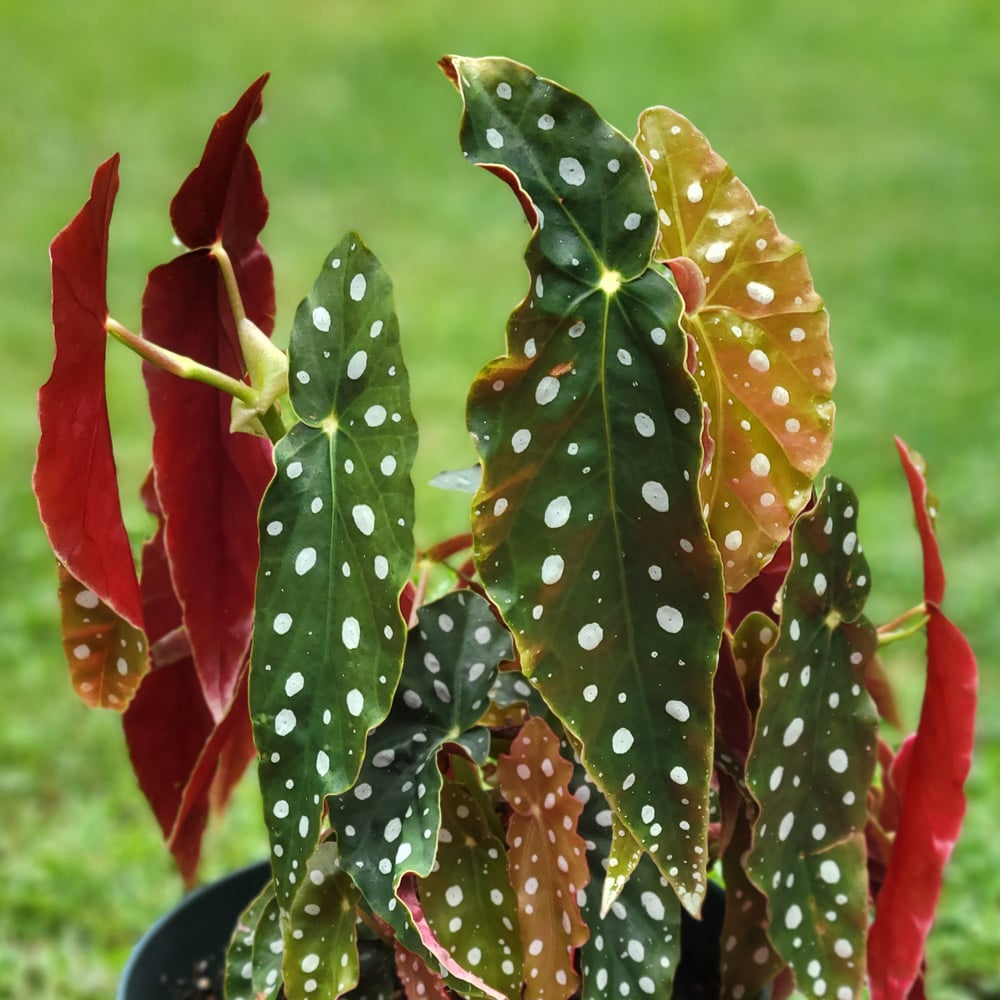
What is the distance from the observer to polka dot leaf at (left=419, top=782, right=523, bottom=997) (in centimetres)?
77

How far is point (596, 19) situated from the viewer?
6.54 meters

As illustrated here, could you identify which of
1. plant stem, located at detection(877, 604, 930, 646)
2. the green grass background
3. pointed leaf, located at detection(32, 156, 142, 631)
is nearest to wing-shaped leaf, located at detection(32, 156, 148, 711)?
pointed leaf, located at detection(32, 156, 142, 631)

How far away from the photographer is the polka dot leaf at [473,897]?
77 centimetres

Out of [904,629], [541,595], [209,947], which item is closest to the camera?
[541,595]

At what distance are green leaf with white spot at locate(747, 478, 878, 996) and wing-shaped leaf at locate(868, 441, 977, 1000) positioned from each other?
0.15 feet

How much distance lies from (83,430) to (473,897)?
35 centimetres

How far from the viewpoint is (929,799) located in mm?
827

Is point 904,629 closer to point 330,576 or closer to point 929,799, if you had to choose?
point 929,799

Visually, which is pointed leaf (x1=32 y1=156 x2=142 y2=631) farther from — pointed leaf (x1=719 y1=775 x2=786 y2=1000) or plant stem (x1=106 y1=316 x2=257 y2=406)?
pointed leaf (x1=719 y1=775 x2=786 y2=1000)

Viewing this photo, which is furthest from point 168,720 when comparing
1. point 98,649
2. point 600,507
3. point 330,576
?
point 600,507

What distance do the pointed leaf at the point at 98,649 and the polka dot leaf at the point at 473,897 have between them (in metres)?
0.22

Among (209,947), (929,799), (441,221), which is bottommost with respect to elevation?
(209,947)

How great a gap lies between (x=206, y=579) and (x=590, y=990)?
0.33m

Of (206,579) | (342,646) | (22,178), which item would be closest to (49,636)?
(206,579)
